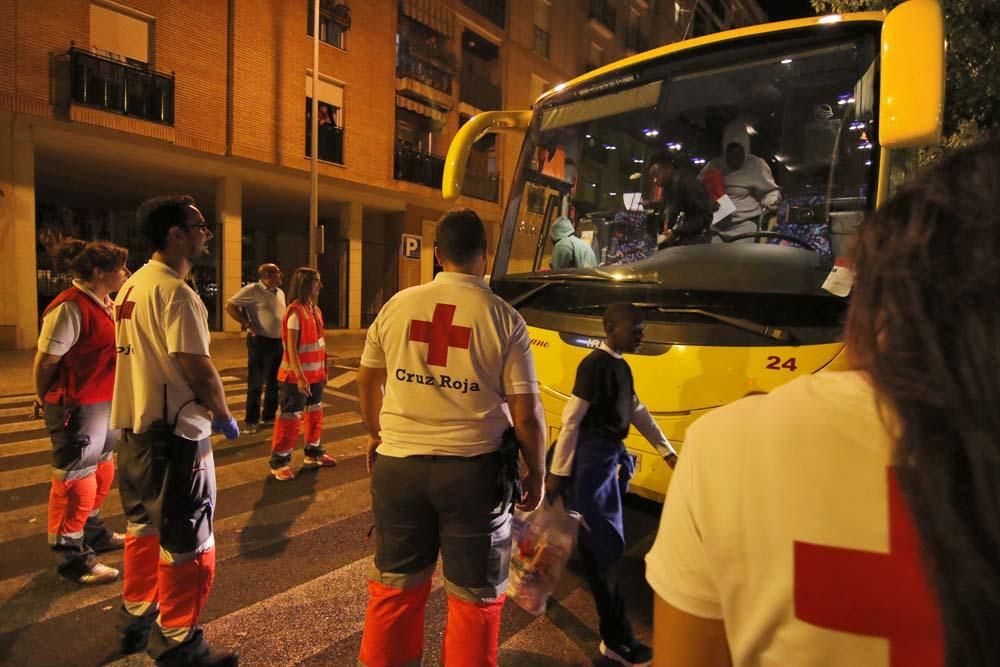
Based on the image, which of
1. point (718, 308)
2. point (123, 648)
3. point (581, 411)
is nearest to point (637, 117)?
point (718, 308)

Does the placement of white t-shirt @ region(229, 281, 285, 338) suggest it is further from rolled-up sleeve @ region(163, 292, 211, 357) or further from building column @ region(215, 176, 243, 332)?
building column @ region(215, 176, 243, 332)

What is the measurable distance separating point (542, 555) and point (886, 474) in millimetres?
2262

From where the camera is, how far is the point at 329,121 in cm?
1767

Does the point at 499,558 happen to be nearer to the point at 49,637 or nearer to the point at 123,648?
the point at 123,648

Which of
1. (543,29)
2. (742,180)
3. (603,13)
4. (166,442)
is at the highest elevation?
(603,13)

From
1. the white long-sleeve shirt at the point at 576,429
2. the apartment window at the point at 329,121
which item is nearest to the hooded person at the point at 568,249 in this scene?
the white long-sleeve shirt at the point at 576,429

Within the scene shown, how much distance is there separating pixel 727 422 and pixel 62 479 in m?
3.89

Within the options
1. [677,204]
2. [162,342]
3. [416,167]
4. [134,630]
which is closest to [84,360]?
[162,342]

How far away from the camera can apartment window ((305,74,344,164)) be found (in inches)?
674

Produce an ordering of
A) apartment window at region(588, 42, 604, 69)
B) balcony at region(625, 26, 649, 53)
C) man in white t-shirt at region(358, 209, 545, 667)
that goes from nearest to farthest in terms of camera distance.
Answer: man in white t-shirt at region(358, 209, 545, 667) → apartment window at region(588, 42, 604, 69) → balcony at region(625, 26, 649, 53)

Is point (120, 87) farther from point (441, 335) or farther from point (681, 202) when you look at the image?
point (441, 335)

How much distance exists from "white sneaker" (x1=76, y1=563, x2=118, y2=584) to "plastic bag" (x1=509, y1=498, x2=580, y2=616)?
2.40 meters

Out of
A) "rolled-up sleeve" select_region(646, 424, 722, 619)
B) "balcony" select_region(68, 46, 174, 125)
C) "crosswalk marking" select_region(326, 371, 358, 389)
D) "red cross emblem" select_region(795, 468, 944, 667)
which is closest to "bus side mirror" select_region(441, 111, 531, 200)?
"rolled-up sleeve" select_region(646, 424, 722, 619)

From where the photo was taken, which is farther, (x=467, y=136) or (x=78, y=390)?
(x=467, y=136)
